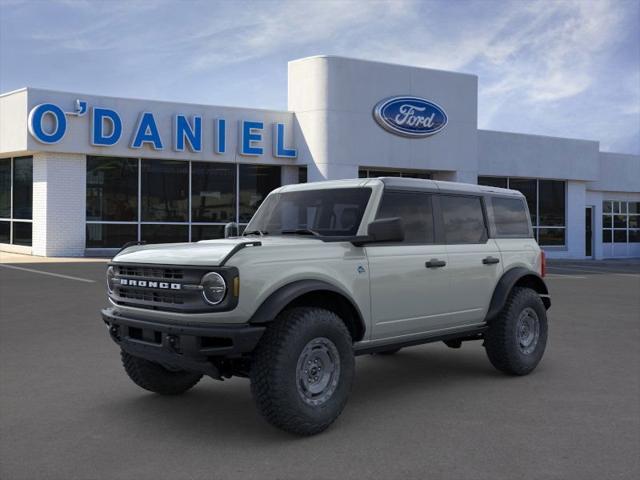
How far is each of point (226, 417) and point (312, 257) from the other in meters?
1.45

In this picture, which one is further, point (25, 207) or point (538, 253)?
point (25, 207)

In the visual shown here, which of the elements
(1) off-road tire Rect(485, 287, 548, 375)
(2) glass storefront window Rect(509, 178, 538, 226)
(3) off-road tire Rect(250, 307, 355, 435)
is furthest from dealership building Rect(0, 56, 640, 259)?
(3) off-road tire Rect(250, 307, 355, 435)

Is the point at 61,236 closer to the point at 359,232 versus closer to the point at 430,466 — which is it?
the point at 359,232

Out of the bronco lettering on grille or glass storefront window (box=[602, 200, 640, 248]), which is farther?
glass storefront window (box=[602, 200, 640, 248])

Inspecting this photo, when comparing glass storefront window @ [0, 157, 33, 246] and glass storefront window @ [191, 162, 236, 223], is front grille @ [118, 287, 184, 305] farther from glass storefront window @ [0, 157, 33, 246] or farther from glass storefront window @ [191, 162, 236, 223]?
glass storefront window @ [0, 157, 33, 246]

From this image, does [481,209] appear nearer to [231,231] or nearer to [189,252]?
[231,231]

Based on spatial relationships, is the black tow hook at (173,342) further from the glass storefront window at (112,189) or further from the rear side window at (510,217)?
the glass storefront window at (112,189)

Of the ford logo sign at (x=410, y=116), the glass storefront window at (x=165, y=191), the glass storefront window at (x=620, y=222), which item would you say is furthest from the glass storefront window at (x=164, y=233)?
the glass storefront window at (x=620, y=222)

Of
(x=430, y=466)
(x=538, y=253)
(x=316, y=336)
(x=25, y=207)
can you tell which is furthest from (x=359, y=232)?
(x=25, y=207)

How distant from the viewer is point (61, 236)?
22344 millimetres

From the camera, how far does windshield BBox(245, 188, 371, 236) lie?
19.3 ft

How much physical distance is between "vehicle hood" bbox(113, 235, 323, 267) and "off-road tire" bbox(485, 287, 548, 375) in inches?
92.0

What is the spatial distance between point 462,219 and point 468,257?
0.41 meters

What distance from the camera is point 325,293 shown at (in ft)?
17.3
